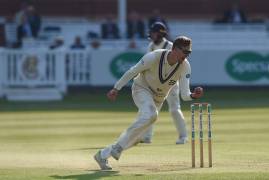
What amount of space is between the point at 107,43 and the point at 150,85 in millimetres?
17414

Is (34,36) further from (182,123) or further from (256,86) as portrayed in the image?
(182,123)

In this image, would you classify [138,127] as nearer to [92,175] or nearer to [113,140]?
[92,175]

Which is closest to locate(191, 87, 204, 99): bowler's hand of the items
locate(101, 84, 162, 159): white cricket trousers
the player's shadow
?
locate(101, 84, 162, 159): white cricket trousers

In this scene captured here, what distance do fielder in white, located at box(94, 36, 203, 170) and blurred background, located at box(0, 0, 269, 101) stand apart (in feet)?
48.6

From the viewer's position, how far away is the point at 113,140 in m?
16.1

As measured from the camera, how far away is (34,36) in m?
31.4

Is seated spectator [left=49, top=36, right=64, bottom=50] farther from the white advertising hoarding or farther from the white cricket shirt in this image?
the white cricket shirt

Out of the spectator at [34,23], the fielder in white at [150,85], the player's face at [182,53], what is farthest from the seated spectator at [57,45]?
the player's face at [182,53]

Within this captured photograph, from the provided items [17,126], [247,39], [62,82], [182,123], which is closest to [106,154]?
[182,123]

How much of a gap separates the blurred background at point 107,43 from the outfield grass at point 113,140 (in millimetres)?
1188

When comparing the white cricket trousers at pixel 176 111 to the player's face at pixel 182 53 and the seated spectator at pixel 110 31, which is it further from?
the seated spectator at pixel 110 31

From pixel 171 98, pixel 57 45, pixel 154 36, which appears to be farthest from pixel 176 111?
pixel 57 45

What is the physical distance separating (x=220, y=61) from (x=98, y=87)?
12.3 ft

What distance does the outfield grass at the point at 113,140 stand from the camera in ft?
37.1
